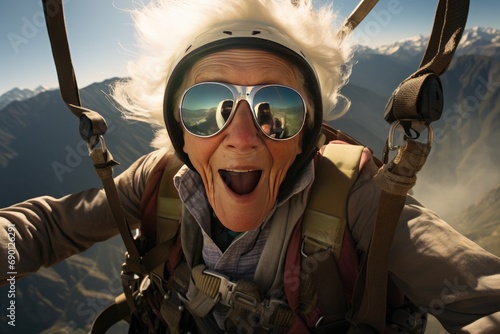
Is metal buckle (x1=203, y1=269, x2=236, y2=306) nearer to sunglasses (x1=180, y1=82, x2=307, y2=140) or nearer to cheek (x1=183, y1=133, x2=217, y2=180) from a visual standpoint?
cheek (x1=183, y1=133, x2=217, y2=180)

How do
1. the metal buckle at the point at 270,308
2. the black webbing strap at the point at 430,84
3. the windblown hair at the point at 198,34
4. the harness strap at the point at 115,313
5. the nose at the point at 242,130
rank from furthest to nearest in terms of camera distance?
the harness strap at the point at 115,313 < the windblown hair at the point at 198,34 < the metal buckle at the point at 270,308 < the nose at the point at 242,130 < the black webbing strap at the point at 430,84

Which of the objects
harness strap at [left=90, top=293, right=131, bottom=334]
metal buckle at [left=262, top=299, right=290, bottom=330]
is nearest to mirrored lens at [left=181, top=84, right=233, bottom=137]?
metal buckle at [left=262, top=299, right=290, bottom=330]

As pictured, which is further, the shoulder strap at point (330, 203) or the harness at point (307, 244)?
the shoulder strap at point (330, 203)

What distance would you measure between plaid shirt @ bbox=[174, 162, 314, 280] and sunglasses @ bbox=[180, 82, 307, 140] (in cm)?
25

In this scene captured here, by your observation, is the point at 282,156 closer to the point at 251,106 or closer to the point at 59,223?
the point at 251,106

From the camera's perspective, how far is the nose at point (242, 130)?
3.61ft

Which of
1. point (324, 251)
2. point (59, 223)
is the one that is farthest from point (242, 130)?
point (59, 223)

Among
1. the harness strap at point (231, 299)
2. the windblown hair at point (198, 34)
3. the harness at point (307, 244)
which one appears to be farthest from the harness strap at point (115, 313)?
the windblown hair at point (198, 34)

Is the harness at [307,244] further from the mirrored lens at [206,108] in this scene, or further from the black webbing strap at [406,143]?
the mirrored lens at [206,108]

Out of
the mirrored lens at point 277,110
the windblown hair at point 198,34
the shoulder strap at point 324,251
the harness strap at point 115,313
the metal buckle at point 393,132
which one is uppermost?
the windblown hair at point 198,34

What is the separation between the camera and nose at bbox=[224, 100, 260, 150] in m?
1.10

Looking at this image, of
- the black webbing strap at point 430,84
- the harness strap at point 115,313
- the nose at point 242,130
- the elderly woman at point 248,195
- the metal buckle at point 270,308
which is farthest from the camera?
the harness strap at point 115,313

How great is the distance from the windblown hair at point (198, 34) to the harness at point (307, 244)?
31 cm

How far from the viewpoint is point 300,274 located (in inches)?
46.4
